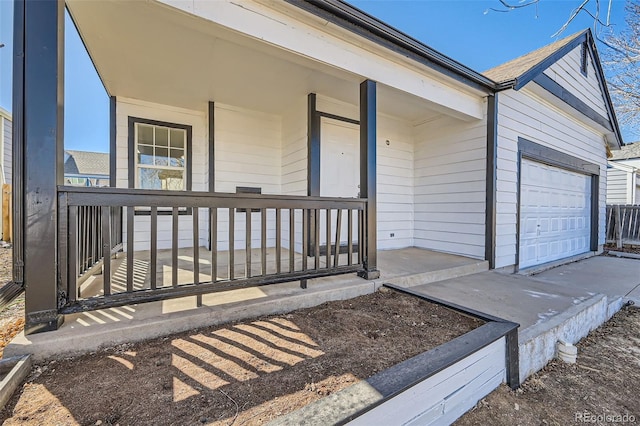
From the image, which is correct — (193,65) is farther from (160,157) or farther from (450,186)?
(450,186)

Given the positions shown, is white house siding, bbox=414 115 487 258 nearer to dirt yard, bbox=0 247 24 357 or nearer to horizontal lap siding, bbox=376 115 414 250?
horizontal lap siding, bbox=376 115 414 250

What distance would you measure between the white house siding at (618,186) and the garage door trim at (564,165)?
25.9 ft

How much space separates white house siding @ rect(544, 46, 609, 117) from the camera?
16.7ft

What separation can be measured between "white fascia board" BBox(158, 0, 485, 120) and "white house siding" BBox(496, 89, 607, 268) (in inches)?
50.3

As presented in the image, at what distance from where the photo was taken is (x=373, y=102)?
3098mm

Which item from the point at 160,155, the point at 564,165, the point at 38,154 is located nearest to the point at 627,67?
the point at 564,165

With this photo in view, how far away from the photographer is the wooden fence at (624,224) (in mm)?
8156

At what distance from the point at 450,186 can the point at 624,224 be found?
780cm

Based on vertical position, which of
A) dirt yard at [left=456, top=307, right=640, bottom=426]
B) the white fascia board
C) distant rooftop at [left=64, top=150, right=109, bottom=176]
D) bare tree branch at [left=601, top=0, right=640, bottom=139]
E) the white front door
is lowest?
dirt yard at [left=456, top=307, right=640, bottom=426]

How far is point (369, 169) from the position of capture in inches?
121

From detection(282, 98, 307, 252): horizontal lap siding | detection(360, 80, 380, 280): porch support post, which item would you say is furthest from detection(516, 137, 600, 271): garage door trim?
detection(282, 98, 307, 252): horizontal lap siding

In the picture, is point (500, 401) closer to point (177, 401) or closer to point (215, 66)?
point (177, 401)

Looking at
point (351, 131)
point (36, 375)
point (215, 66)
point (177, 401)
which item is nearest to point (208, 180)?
point (215, 66)

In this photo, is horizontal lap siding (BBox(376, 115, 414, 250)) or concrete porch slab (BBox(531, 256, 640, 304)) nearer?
concrete porch slab (BBox(531, 256, 640, 304))
